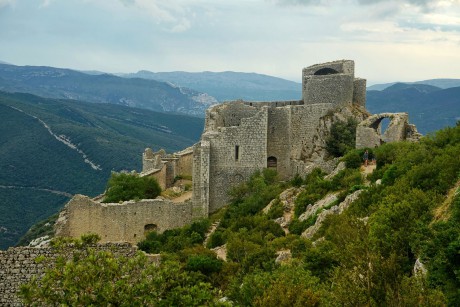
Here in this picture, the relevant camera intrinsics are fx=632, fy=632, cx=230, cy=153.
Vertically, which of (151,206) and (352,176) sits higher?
(352,176)

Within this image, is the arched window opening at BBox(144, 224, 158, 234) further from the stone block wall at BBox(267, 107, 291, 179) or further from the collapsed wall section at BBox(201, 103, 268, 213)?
the stone block wall at BBox(267, 107, 291, 179)

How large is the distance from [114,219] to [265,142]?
767 cm

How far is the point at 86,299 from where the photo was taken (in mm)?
9242

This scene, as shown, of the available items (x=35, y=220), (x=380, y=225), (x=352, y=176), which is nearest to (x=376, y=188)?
(x=352, y=176)

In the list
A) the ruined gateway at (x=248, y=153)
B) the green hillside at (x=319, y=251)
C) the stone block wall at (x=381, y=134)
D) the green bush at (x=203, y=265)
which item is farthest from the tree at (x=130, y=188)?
the green bush at (x=203, y=265)

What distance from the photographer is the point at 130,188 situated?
101 ft

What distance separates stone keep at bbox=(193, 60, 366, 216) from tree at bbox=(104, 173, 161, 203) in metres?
3.20

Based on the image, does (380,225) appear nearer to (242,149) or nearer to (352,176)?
(352,176)

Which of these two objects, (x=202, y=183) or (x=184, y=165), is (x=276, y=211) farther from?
(x=184, y=165)

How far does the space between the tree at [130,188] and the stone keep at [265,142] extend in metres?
3.20

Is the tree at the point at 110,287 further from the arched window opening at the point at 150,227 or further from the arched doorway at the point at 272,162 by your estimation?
the arched doorway at the point at 272,162

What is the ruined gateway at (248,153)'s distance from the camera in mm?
27438

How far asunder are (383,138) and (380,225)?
15116 mm

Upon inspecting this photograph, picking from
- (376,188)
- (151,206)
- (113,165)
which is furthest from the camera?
(113,165)
